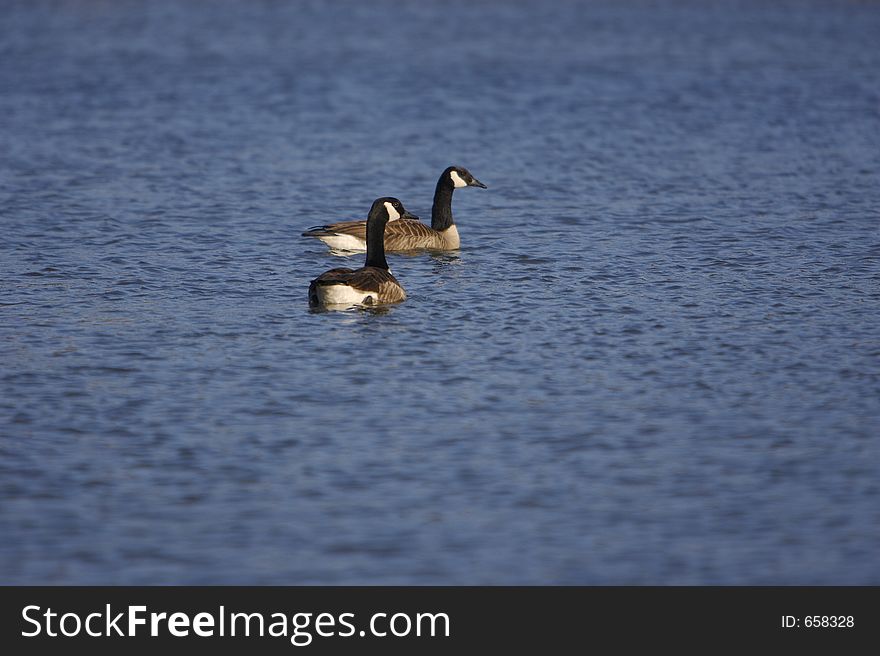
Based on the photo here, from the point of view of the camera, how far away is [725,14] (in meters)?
49.2

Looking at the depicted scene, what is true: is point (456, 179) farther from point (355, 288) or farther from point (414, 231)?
point (355, 288)

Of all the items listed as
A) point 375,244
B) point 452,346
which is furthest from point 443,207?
point 452,346

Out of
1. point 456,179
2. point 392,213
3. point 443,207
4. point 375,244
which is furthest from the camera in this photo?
point 456,179

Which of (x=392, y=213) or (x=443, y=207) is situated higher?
(x=443, y=207)

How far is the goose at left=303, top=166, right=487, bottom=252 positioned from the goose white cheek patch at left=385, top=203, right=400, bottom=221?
980 millimetres

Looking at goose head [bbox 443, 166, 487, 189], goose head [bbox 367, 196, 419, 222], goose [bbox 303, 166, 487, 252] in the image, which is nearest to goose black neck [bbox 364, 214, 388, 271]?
goose head [bbox 367, 196, 419, 222]

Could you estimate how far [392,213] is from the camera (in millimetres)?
16703

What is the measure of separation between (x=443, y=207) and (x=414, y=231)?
712 mm

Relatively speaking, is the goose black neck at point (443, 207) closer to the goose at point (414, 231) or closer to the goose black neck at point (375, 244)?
the goose at point (414, 231)

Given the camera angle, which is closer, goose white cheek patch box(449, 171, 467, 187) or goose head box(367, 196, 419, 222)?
goose head box(367, 196, 419, 222)

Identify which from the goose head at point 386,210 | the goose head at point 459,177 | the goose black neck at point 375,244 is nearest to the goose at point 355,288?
the goose black neck at point 375,244

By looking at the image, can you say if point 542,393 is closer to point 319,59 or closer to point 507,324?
point 507,324

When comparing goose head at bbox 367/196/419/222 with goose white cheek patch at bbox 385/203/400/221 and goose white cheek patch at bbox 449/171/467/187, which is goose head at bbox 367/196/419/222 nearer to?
goose white cheek patch at bbox 385/203/400/221

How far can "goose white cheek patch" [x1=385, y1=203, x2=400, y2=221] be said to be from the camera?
653 inches
